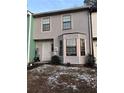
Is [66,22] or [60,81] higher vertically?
[66,22]

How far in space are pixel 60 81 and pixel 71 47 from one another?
10.7 ft

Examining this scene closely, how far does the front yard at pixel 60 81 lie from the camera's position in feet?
11.9

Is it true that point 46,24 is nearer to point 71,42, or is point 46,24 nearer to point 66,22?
point 66,22

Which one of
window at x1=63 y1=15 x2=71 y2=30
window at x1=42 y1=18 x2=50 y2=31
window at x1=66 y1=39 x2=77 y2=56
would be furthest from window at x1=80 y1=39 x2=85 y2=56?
window at x1=42 y1=18 x2=50 y2=31

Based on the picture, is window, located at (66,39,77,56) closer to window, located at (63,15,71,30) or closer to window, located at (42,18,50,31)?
window, located at (63,15,71,30)

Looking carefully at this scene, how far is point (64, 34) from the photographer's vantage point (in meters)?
7.27

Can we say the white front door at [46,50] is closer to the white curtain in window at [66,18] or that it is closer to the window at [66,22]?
the window at [66,22]

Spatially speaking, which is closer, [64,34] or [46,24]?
[64,34]

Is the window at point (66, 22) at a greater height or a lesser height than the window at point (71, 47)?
greater

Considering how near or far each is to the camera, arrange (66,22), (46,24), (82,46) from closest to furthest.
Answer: (82,46), (66,22), (46,24)

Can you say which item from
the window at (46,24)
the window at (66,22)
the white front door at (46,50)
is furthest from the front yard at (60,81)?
the window at (46,24)

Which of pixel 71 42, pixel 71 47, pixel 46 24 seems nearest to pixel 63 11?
pixel 46 24

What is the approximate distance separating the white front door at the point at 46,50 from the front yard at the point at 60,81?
1804 millimetres

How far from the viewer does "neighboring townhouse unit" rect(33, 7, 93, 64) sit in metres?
6.89
